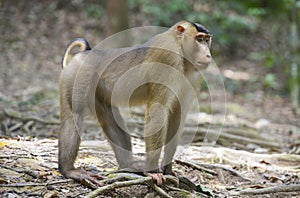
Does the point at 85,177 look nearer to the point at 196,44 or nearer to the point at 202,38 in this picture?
the point at 196,44

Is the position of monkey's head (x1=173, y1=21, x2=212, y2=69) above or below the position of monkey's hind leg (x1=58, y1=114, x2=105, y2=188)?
above

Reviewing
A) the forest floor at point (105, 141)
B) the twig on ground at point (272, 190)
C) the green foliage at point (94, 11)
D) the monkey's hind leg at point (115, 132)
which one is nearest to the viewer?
the forest floor at point (105, 141)

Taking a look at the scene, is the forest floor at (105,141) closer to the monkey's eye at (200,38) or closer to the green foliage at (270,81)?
the green foliage at (270,81)

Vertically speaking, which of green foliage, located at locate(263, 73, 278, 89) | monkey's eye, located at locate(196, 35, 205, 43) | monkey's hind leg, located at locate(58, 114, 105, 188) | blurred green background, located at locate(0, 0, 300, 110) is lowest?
monkey's hind leg, located at locate(58, 114, 105, 188)

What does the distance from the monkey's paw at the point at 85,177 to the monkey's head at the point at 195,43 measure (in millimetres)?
1958

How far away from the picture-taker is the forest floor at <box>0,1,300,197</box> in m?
5.09

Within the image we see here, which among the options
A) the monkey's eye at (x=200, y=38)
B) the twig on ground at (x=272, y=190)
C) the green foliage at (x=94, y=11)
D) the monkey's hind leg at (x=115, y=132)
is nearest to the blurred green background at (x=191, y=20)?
the green foliage at (x=94, y=11)

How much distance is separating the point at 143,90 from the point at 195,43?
3.13ft

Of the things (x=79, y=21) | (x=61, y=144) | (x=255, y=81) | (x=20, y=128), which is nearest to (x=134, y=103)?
(x=61, y=144)

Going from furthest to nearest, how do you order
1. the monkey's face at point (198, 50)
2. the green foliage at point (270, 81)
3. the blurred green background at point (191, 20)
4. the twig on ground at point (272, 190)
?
the green foliage at point (270, 81)
the blurred green background at point (191, 20)
the monkey's face at point (198, 50)
the twig on ground at point (272, 190)

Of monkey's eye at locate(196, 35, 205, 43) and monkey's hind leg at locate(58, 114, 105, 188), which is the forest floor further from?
monkey's eye at locate(196, 35, 205, 43)

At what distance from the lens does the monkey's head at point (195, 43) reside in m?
5.53

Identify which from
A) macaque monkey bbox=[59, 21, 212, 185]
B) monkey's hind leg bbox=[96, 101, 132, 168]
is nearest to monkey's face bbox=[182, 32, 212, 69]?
macaque monkey bbox=[59, 21, 212, 185]

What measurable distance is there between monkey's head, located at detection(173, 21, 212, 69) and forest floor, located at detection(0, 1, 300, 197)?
1611mm
